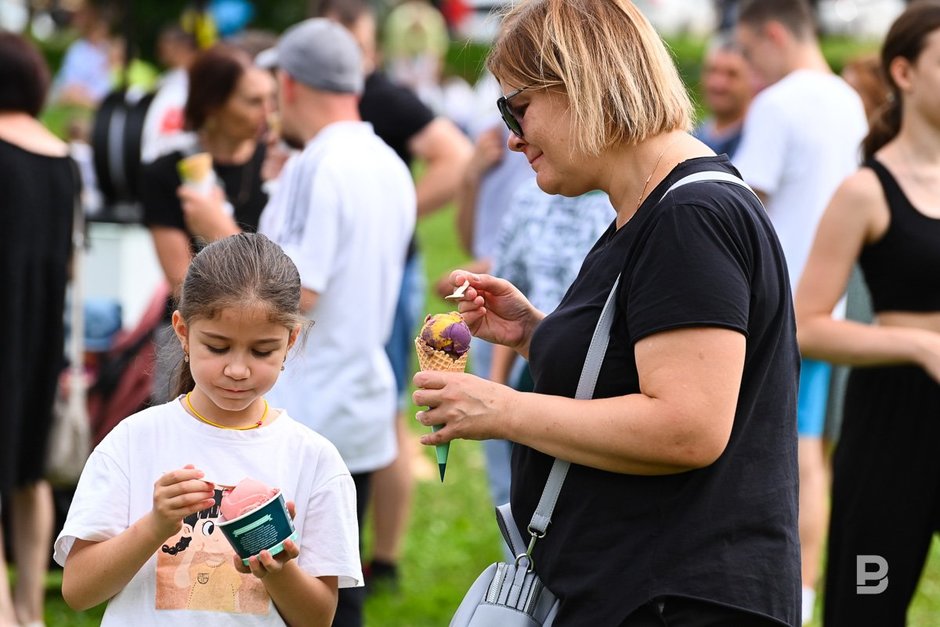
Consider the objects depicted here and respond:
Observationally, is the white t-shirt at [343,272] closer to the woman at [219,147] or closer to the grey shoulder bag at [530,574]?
the woman at [219,147]

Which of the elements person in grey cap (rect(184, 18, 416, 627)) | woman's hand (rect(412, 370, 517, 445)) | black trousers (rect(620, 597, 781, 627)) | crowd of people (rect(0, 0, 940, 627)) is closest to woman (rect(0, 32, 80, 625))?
crowd of people (rect(0, 0, 940, 627))

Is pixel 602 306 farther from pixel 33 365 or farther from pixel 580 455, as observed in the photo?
pixel 33 365

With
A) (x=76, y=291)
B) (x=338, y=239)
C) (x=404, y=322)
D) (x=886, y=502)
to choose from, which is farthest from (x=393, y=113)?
(x=886, y=502)

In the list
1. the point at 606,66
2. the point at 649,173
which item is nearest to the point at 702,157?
the point at 649,173

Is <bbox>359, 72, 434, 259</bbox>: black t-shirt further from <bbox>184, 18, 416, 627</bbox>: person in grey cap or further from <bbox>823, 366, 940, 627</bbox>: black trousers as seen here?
<bbox>823, 366, 940, 627</bbox>: black trousers

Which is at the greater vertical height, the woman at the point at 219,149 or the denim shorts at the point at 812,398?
the woman at the point at 219,149

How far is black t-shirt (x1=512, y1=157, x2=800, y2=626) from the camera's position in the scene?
7.11 ft

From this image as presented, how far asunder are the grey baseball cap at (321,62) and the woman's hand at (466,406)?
2.08 metres

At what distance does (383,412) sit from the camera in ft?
13.4

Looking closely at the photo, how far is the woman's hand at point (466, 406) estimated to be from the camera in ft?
7.34

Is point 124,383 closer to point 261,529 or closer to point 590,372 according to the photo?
point 261,529

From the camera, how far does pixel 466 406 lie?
7.34 feet

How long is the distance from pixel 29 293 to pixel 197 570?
2.75 m

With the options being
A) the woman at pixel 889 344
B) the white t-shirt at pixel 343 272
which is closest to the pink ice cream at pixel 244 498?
the white t-shirt at pixel 343 272
